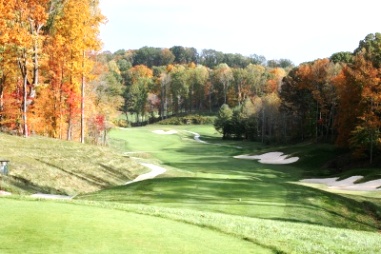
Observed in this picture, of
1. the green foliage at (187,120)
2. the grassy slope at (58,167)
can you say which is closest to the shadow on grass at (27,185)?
the grassy slope at (58,167)

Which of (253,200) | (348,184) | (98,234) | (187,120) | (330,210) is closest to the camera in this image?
(98,234)

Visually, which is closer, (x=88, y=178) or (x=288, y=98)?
(x=88, y=178)

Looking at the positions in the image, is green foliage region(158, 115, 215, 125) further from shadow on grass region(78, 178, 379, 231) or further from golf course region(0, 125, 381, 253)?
shadow on grass region(78, 178, 379, 231)

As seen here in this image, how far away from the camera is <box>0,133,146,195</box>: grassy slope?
2214 cm

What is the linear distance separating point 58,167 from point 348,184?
2409 cm

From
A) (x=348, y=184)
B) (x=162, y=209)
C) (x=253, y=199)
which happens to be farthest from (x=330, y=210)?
(x=348, y=184)

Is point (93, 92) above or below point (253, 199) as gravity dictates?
above

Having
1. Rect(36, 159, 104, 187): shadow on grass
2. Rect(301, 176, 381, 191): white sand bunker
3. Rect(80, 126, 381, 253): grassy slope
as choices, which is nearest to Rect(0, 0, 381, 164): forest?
Rect(36, 159, 104, 187): shadow on grass

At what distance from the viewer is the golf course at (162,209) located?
25.9ft

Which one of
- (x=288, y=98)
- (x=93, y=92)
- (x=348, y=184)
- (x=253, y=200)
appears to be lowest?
(x=348, y=184)

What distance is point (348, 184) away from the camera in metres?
36.5

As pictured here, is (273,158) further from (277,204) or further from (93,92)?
(277,204)

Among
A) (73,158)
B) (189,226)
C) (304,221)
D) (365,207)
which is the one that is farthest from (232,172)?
(189,226)

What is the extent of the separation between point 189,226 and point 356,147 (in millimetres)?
39246
